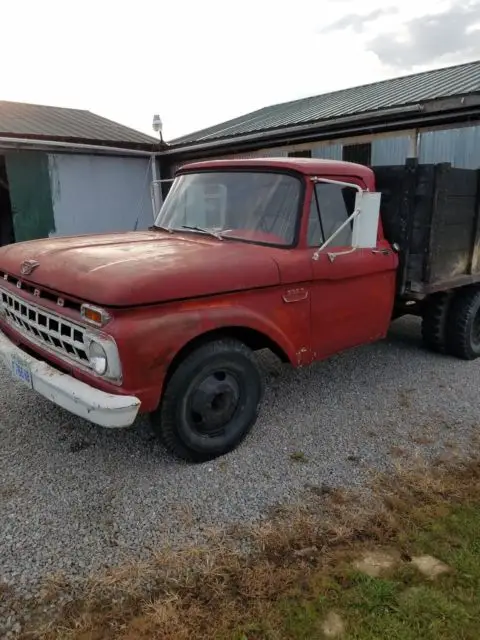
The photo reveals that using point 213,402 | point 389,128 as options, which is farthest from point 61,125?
point 213,402

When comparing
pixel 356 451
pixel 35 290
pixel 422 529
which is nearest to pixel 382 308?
pixel 356 451

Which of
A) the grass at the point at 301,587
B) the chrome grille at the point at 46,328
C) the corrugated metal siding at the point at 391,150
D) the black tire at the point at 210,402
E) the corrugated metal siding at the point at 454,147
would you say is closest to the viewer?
the grass at the point at 301,587

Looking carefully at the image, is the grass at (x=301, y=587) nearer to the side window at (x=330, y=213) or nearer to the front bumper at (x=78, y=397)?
the front bumper at (x=78, y=397)

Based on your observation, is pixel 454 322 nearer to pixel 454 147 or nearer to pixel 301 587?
pixel 301 587

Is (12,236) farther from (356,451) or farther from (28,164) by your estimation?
(356,451)

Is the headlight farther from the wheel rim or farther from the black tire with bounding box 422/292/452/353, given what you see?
the black tire with bounding box 422/292/452/353

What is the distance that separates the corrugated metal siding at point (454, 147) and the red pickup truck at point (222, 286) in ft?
14.1

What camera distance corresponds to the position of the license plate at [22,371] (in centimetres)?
323

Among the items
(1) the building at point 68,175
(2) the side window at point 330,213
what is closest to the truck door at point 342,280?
(2) the side window at point 330,213

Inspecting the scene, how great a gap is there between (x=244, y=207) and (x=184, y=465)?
6.44 ft

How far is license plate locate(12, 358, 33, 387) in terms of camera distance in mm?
3230

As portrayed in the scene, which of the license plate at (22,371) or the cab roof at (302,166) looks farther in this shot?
the cab roof at (302,166)

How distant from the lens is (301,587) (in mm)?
2262

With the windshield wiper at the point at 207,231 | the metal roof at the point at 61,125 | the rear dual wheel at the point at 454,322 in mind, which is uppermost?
the metal roof at the point at 61,125
